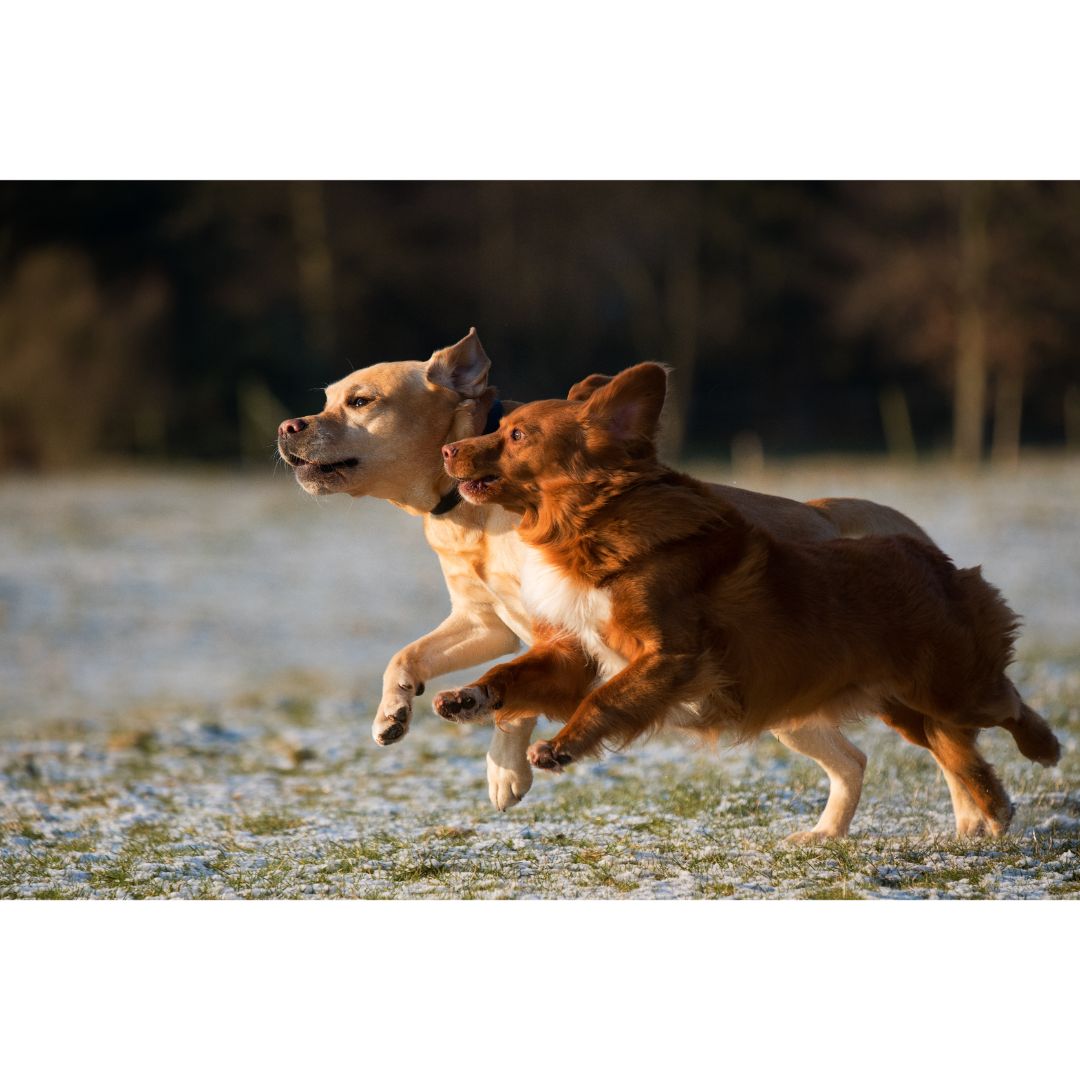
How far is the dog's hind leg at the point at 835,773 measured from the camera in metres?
4.46

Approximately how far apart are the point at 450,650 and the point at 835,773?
49.6 inches

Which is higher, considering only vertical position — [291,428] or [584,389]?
[584,389]

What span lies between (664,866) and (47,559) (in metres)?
10.1

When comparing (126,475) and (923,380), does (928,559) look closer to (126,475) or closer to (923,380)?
(126,475)

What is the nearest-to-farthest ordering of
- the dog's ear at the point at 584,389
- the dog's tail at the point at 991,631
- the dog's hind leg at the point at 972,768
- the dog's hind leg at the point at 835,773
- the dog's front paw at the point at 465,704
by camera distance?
the dog's front paw at the point at 465,704
the dog's ear at the point at 584,389
the dog's tail at the point at 991,631
the dog's hind leg at the point at 972,768
the dog's hind leg at the point at 835,773

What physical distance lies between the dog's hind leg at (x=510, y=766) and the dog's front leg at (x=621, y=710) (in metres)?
0.85

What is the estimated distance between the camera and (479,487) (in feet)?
11.6

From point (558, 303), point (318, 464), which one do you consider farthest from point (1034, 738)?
point (558, 303)

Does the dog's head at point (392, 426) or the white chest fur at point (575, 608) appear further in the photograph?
the dog's head at point (392, 426)

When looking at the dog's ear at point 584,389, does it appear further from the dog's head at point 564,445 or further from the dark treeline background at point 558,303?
the dark treeline background at point 558,303

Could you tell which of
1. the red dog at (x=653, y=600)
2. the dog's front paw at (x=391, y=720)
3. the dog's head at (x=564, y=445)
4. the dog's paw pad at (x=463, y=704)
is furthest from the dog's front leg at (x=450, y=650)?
the dog's head at (x=564, y=445)

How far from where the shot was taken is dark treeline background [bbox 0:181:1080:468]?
15555mm

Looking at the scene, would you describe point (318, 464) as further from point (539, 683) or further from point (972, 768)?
point (972, 768)

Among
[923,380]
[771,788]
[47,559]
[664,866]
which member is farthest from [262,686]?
[923,380]
